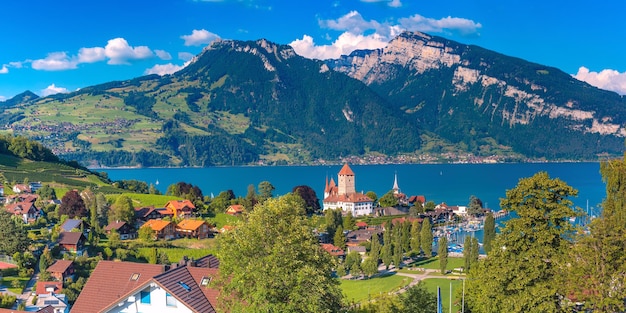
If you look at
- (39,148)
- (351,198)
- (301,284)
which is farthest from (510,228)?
(39,148)

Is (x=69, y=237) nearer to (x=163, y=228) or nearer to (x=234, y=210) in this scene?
(x=163, y=228)

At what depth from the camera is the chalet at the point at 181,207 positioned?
77994mm

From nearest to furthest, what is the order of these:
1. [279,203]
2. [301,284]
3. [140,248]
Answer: [301,284] → [279,203] → [140,248]

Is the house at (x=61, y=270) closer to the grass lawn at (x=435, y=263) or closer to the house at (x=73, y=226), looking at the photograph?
the house at (x=73, y=226)

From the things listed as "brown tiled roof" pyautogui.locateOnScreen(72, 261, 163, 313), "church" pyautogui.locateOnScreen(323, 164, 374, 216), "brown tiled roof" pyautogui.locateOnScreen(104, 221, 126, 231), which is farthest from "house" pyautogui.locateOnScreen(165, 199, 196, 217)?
"brown tiled roof" pyautogui.locateOnScreen(72, 261, 163, 313)

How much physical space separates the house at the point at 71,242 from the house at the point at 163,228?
472 inches

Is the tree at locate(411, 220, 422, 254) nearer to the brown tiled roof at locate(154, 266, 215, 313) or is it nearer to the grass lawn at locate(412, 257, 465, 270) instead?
the grass lawn at locate(412, 257, 465, 270)

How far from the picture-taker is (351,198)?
113 metres

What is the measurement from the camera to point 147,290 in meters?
20.3

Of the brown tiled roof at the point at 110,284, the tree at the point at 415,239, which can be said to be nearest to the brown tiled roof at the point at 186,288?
the brown tiled roof at the point at 110,284

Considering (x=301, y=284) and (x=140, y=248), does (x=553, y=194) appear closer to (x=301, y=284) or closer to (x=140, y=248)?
(x=301, y=284)

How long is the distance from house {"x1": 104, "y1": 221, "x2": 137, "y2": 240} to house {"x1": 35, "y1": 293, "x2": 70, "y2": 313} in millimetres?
23781

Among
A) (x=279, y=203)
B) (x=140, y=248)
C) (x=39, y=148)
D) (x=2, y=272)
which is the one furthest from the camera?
(x=39, y=148)

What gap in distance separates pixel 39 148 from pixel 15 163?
530 inches
